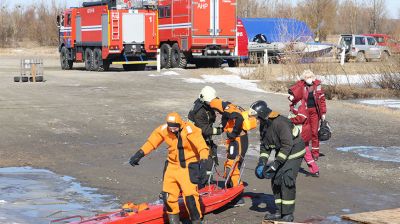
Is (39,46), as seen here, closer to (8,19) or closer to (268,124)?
(8,19)

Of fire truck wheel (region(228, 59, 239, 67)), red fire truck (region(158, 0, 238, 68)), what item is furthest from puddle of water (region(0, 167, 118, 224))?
fire truck wheel (region(228, 59, 239, 67))

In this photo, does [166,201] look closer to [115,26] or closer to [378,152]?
[378,152]

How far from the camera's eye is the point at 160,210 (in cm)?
802

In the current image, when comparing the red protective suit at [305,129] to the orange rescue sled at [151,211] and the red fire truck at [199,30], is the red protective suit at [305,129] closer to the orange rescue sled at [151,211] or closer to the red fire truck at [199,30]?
the orange rescue sled at [151,211]

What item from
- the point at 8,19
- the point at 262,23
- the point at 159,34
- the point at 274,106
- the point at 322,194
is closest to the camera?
the point at 322,194

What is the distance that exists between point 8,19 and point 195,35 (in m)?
55.9

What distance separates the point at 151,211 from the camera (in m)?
7.96

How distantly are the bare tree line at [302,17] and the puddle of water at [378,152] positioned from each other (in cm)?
4804

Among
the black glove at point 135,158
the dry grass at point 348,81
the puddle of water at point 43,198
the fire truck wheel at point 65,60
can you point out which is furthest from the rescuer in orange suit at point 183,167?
the fire truck wheel at point 65,60

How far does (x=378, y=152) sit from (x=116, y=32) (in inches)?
797

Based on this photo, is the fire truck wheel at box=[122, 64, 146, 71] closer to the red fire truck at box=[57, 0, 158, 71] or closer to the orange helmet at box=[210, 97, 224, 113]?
the red fire truck at box=[57, 0, 158, 71]

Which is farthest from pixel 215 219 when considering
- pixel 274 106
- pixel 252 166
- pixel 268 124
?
pixel 274 106

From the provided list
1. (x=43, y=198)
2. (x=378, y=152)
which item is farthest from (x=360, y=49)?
(x=43, y=198)

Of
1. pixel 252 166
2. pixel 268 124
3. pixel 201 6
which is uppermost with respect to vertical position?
pixel 201 6
